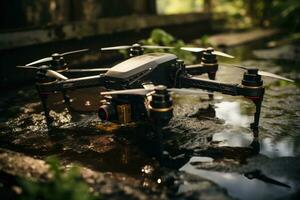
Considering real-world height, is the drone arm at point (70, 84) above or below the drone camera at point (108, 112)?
above

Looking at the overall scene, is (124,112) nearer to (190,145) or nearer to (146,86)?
(146,86)

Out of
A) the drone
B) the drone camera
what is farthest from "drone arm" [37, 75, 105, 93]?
the drone camera

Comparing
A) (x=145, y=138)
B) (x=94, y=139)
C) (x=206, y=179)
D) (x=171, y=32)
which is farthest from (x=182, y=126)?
(x=171, y=32)

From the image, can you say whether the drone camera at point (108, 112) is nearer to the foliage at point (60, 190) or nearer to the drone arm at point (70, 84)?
the drone arm at point (70, 84)

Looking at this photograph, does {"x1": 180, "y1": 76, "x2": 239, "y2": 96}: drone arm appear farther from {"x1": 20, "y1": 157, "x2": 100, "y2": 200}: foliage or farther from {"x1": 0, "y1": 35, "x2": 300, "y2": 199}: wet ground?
{"x1": 20, "y1": 157, "x2": 100, "y2": 200}: foliage

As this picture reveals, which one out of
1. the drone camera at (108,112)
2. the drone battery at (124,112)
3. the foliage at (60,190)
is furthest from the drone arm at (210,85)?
the foliage at (60,190)

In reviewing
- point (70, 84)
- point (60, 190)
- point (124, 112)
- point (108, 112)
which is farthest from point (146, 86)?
point (60, 190)

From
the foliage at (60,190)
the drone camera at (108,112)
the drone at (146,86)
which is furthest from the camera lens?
the drone camera at (108,112)
